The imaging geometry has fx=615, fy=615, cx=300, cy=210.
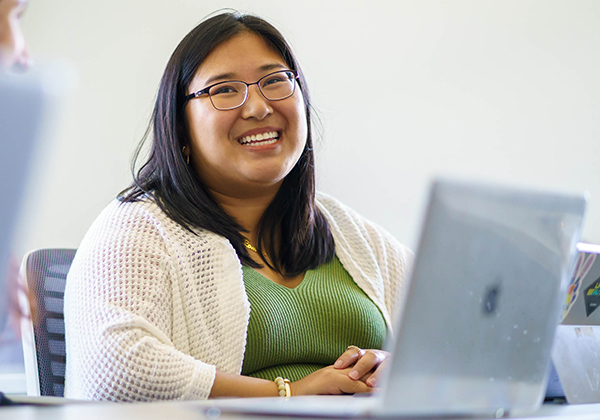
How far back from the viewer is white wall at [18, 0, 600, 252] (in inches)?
69.0

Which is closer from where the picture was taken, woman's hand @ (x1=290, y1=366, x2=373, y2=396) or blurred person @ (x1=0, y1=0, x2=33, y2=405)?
blurred person @ (x1=0, y1=0, x2=33, y2=405)

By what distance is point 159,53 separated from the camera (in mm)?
1815

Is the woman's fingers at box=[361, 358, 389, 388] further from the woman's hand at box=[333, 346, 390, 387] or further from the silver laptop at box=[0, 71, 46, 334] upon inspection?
the silver laptop at box=[0, 71, 46, 334]

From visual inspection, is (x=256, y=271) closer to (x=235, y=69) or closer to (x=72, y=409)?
(x=235, y=69)

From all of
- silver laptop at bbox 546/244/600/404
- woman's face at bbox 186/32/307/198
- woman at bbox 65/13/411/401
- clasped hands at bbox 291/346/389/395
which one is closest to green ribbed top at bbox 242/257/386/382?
woman at bbox 65/13/411/401

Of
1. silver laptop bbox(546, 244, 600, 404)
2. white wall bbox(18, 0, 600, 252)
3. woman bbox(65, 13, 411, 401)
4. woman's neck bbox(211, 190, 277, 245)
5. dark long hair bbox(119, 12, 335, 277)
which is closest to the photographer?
silver laptop bbox(546, 244, 600, 404)

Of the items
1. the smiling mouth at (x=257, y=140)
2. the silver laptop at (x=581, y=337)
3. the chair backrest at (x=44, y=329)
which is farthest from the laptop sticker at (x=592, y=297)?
the chair backrest at (x=44, y=329)

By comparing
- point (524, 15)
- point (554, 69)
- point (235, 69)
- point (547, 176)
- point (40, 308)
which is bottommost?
point (40, 308)

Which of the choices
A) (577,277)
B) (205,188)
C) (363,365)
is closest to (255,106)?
(205,188)

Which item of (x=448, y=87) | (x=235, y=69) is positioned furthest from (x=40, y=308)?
(x=448, y=87)

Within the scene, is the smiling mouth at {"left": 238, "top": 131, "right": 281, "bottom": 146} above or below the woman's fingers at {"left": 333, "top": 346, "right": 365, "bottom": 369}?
above

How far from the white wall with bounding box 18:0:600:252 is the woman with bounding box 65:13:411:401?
46cm

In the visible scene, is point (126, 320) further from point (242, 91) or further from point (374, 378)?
point (242, 91)

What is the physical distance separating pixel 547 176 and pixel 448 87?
528mm
